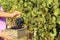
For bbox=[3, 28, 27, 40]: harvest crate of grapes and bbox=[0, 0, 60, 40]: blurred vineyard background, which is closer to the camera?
bbox=[3, 28, 27, 40]: harvest crate of grapes

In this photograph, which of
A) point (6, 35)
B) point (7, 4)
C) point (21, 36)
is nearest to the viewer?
point (6, 35)

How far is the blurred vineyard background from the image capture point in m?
3.79

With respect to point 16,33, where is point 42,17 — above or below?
below

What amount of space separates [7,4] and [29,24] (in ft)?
2.24

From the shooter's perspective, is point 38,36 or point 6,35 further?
point 38,36

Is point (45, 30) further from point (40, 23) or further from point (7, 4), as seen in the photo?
point (7, 4)

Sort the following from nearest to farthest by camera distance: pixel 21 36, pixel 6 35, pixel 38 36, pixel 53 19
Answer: pixel 6 35
pixel 21 36
pixel 53 19
pixel 38 36

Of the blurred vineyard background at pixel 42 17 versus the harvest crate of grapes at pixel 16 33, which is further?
the blurred vineyard background at pixel 42 17

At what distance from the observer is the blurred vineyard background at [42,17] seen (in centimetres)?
379

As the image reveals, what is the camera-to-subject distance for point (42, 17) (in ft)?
12.8

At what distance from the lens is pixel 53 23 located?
388cm

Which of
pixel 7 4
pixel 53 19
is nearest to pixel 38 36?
pixel 53 19

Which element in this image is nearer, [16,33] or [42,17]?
[16,33]

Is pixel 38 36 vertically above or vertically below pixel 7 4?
below
